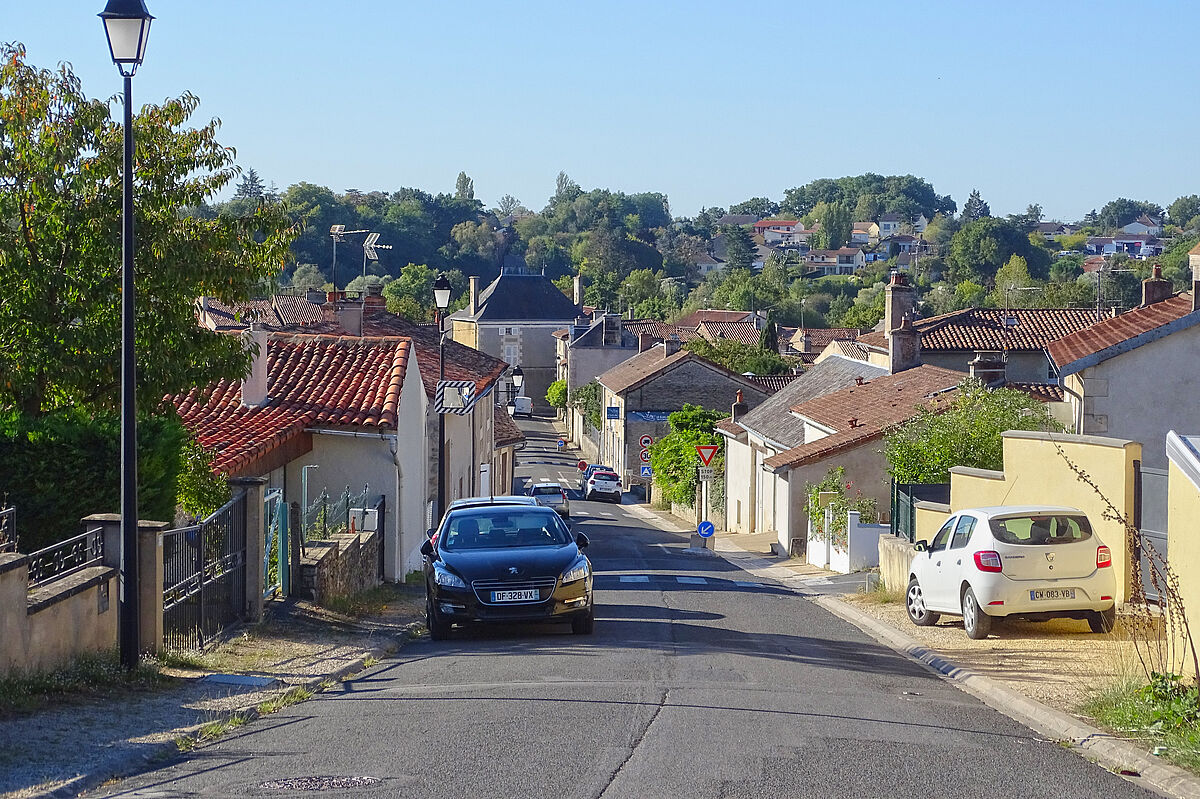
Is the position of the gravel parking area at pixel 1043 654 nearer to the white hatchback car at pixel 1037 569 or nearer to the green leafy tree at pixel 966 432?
the white hatchback car at pixel 1037 569

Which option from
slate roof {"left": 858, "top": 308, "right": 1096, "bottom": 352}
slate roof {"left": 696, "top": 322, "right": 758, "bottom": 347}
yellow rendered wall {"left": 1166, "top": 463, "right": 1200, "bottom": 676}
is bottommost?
yellow rendered wall {"left": 1166, "top": 463, "right": 1200, "bottom": 676}

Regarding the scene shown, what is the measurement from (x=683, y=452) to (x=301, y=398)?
34235 mm

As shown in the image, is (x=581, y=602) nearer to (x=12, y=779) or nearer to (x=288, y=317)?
(x=12, y=779)

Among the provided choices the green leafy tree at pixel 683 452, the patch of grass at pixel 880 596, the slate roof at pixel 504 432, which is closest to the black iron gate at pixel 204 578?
the patch of grass at pixel 880 596

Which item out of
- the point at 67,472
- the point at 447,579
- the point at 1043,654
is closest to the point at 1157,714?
the point at 1043,654

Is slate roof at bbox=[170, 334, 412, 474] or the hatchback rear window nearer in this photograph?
the hatchback rear window

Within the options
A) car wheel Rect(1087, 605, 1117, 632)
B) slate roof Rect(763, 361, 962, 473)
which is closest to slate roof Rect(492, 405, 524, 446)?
slate roof Rect(763, 361, 962, 473)

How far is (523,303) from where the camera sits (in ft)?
350

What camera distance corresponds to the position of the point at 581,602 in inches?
551

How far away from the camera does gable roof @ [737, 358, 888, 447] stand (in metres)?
40.6

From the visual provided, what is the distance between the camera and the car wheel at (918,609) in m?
16.1

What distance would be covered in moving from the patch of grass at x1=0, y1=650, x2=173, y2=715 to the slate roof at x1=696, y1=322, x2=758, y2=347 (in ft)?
279

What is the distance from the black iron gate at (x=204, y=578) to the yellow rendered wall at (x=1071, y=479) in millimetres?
8936

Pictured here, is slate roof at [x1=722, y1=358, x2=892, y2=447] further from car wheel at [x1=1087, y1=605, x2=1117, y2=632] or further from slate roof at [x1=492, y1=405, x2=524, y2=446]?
Answer: car wheel at [x1=1087, y1=605, x2=1117, y2=632]
